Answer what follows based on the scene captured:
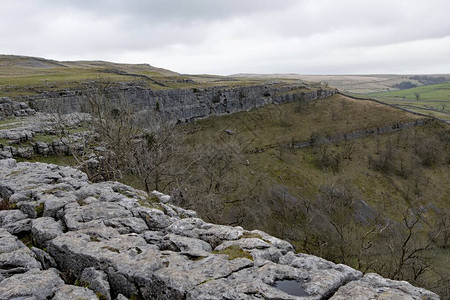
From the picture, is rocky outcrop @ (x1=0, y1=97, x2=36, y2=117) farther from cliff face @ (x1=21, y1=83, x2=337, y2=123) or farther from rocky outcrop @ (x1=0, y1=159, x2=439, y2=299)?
rocky outcrop @ (x1=0, y1=159, x2=439, y2=299)

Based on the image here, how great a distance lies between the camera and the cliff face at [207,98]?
84.1 meters

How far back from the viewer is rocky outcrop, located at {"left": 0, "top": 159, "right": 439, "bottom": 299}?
8031mm

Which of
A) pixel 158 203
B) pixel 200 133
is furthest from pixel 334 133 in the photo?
pixel 158 203

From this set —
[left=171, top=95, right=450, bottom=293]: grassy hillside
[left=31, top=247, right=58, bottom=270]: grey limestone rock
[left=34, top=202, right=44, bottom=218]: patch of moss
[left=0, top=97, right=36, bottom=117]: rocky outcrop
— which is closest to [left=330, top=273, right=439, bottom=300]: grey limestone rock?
[left=31, top=247, right=58, bottom=270]: grey limestone rock

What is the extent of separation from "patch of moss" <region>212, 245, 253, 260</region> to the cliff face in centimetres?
6170

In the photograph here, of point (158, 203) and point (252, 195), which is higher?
point (158, 203)

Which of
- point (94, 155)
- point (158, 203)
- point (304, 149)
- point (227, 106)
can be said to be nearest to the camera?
point (158, 203)

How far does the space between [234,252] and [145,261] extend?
9.92ft

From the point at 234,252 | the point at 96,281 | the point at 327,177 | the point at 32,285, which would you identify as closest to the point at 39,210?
the point at 32,285

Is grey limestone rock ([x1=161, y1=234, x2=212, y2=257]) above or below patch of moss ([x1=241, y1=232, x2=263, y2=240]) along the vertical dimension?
above

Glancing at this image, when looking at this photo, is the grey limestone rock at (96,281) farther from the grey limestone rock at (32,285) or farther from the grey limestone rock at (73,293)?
the grey limestone rock at (32,285)

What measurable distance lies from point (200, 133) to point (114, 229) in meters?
81.0

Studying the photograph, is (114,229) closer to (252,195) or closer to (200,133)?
(252,195)

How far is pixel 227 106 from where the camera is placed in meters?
107
